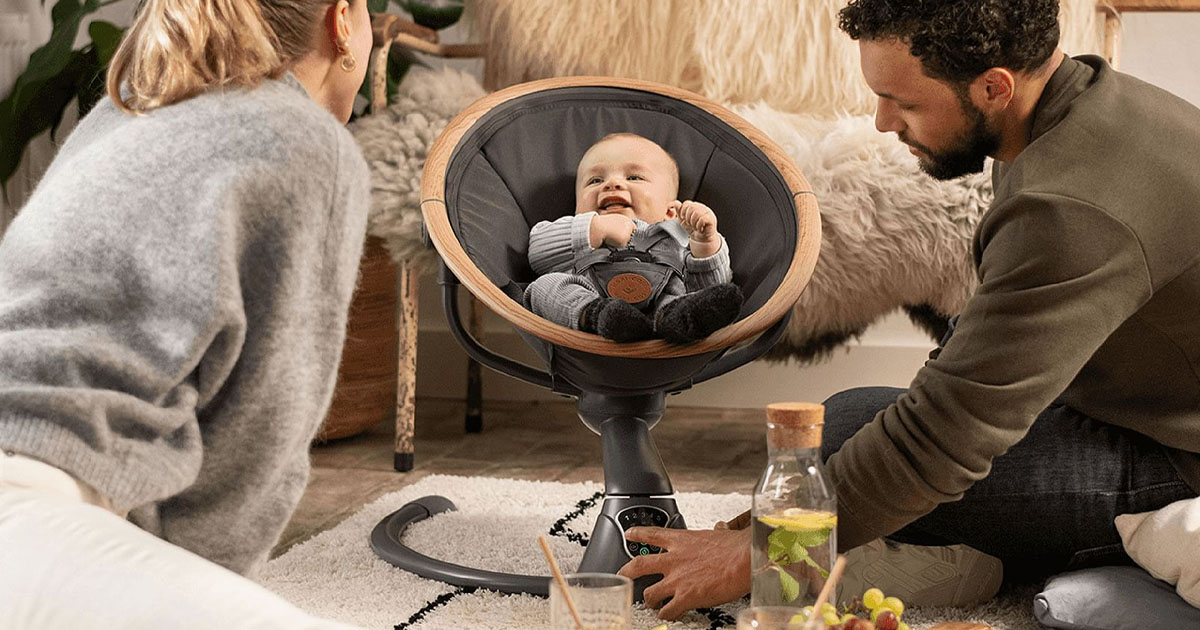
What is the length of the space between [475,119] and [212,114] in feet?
3.64

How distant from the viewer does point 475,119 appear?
6.93 feet

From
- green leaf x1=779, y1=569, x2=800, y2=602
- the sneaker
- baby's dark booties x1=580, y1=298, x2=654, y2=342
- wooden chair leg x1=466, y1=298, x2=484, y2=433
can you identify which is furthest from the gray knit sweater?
wooden chair leg x1=466, y1=298, x2=484, y2=433

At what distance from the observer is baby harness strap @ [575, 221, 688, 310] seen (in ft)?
6.78

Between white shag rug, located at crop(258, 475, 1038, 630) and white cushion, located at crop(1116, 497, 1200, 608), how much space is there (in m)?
0.21

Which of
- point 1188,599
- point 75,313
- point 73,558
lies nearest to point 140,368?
point 75,313

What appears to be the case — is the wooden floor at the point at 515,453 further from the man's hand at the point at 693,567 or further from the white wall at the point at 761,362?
the man's hand at the point at 693,567

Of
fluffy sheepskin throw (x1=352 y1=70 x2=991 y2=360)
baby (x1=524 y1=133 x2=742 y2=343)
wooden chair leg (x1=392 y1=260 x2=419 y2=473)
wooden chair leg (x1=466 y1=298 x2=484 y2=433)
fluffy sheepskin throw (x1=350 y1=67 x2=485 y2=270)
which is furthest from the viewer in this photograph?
wooden chair leg (x1=466 y1=298 x2=484 y2=433)

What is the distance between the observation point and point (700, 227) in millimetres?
2025

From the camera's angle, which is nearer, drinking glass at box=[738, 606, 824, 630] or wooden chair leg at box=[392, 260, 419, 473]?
drinking glass at box=[738, 606, 824, 630]

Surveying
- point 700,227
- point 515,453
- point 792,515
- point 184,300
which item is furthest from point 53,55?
point 792,515

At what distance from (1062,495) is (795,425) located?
552 millimetres

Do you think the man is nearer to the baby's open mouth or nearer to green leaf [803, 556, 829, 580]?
green leaf [803, 556, 829, 580]

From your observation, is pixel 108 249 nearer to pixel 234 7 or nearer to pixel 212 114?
pixel 212 114

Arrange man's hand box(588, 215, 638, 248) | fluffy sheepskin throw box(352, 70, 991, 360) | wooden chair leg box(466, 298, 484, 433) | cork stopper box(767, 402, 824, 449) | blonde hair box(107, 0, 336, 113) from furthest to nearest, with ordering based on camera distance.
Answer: wooden chair leg box(466, 298, 484, 433) → fluffy sheepskin throw box(352, 70, 991, 360) → man's hand box(588, 215, 638, 248) → cork stopper box(767, 402, 824, 449) → blonde hair box(107, 0, 336, 113)
